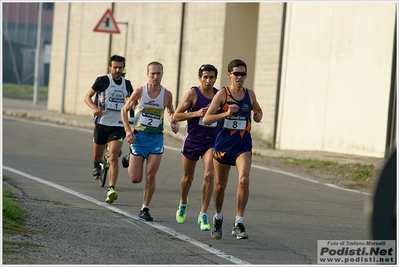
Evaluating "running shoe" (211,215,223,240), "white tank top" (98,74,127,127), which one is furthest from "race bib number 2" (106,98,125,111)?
"running shoe" (211,215,223,240)

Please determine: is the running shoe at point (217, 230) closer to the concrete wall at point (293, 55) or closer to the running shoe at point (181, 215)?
the running shoe at point (181, 215)

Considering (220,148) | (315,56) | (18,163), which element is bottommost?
(18,163)

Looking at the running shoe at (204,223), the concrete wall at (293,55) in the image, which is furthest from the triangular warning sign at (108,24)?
the running shoe at (204,223)

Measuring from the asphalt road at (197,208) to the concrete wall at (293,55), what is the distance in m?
2.68

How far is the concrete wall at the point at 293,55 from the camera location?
18094mm

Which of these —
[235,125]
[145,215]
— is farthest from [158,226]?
[235,125]

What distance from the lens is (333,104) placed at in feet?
63.0

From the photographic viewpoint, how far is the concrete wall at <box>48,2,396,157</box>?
712 inches

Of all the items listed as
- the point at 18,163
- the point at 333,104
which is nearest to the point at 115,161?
the point at 18,163

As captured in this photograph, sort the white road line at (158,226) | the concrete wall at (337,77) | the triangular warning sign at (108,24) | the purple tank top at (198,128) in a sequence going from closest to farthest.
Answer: the white road line at (158,226), the purple tank top at (198,128), the concrete wall at (337,77), the triangular warning sign at (108,24)

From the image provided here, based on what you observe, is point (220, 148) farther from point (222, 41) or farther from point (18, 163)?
point (222, 41)

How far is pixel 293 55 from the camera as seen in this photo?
2061 centimetres

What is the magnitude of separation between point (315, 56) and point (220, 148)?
11.5 metres

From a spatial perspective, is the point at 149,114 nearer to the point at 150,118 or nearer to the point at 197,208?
the point at 150,118
